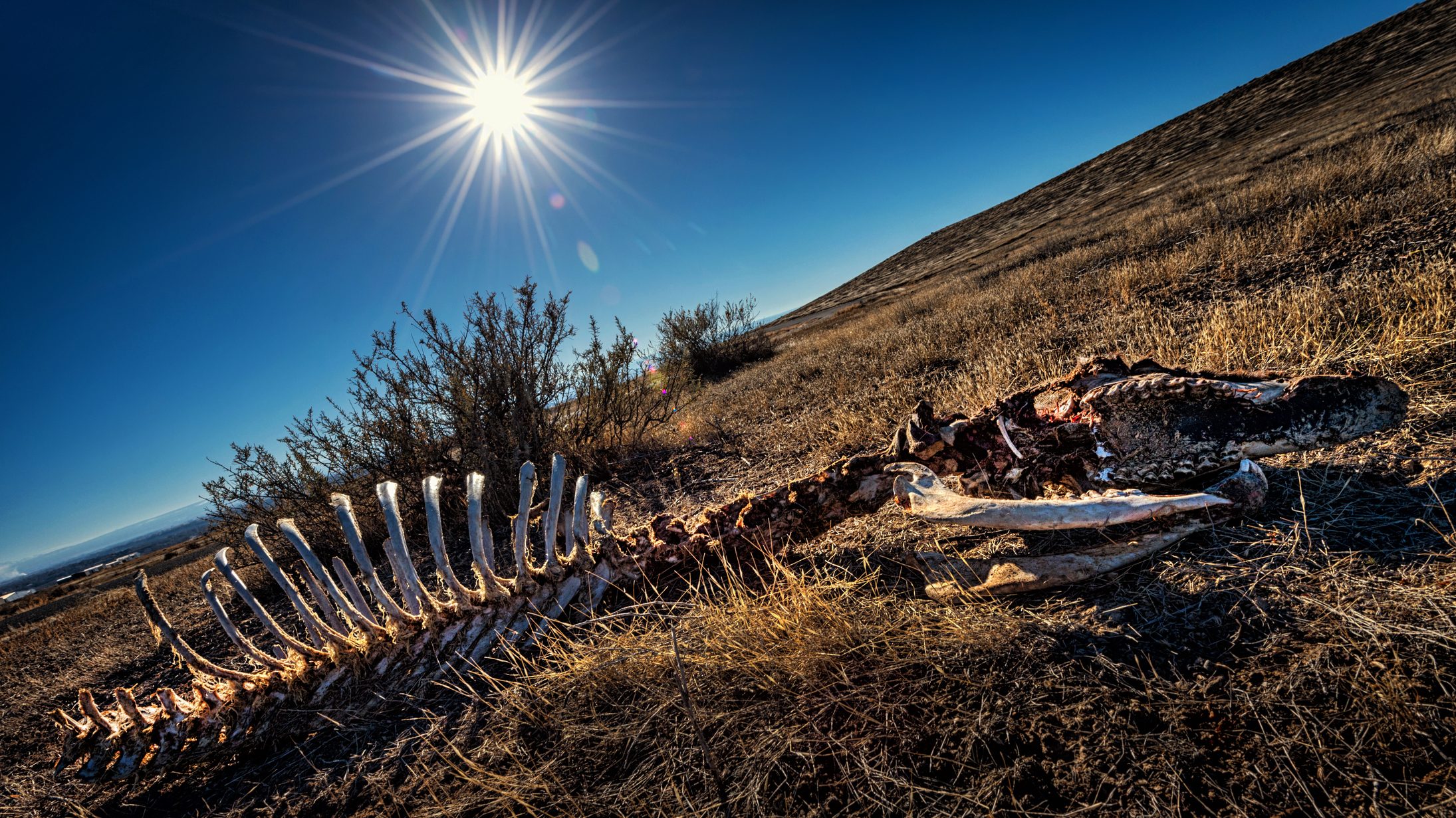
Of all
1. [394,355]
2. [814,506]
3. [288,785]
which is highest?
[394,355]

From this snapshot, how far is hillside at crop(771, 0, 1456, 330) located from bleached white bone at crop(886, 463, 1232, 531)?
1202 cm

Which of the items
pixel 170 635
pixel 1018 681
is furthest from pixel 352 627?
pixel 1018 681

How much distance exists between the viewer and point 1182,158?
21156 millimetres

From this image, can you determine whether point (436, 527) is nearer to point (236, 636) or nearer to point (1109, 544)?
point (236, 636)

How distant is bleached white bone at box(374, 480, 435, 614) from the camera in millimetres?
1813

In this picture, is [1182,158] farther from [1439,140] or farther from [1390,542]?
[1390,542]

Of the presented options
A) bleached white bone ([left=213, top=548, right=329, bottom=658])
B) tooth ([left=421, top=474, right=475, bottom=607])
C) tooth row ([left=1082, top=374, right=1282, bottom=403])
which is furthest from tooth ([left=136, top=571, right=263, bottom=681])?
tooth row ([left=1082, top=374, right=1282, bottom=403])

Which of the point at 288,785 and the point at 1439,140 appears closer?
the point at 288,785

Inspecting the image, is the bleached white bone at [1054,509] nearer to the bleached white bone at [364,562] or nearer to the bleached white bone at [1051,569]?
the bleached white bone at [1051,569]

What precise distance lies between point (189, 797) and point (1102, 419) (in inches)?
150

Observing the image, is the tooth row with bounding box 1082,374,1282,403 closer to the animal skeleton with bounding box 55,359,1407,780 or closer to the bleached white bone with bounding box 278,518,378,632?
the animal skeleton with bounding box 55,359,1407,780

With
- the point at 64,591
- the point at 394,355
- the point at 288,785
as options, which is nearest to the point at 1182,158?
the point at 394,355

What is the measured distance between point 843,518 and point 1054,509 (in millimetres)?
840

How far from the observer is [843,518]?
225 cm
